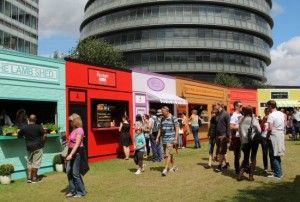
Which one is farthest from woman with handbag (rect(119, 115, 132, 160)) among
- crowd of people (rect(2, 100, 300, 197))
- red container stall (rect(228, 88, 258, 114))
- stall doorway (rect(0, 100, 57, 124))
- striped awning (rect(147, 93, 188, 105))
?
red container stall (rect(228, 88, 258, 114))

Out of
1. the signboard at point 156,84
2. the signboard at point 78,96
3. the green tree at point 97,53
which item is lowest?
the signboard at point 78,96

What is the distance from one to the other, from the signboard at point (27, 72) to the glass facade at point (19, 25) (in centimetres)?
4120

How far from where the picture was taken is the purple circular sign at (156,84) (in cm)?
2563

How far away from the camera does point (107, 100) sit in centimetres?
2125

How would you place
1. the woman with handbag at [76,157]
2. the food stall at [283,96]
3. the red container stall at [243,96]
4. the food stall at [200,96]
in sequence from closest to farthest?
the woman with handbag at [76,157] → the food stall at [200,96] → the red container stall at [243,96] → the food stall at [283,96]

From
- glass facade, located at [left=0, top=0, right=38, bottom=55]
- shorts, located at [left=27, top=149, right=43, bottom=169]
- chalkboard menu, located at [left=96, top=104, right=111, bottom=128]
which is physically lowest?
shorts, located at [left=27, top=149, right=43, bottom=169]

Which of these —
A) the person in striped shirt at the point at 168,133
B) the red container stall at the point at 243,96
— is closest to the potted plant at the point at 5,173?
the person in striped shirt at the point at 168,133

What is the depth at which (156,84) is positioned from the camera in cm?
2647

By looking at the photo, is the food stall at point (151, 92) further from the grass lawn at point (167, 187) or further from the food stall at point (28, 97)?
the grass lawn at point (167, 187)

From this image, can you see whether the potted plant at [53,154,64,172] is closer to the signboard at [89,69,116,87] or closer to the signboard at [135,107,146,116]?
the signboard at [89,69,116,87]

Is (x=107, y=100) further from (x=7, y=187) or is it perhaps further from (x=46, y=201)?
(x=46, y=201)

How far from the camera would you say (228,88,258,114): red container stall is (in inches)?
1566

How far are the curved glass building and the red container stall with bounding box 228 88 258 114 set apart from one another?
77.6ft

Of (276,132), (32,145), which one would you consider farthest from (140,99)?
(276,132)
